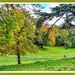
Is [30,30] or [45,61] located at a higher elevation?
[30,30]

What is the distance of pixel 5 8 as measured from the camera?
6.62 m

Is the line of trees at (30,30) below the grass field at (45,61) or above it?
above

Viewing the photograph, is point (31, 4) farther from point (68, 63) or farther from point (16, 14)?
point (68, 63)

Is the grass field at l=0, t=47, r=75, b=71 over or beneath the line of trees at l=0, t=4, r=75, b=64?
beneath

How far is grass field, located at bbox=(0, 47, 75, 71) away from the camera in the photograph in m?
6.62

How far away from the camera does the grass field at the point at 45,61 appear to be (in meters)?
6.62

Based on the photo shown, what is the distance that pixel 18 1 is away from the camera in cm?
660

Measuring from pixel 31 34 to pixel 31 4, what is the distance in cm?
61

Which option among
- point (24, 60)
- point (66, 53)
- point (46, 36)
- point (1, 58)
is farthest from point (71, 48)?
point (1, 58)

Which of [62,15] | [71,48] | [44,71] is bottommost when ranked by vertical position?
[44,71]

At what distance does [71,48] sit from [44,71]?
2.37 ft

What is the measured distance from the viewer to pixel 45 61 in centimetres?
670

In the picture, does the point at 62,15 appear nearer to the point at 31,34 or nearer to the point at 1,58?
the point at 31,34

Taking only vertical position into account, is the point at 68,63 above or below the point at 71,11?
below
